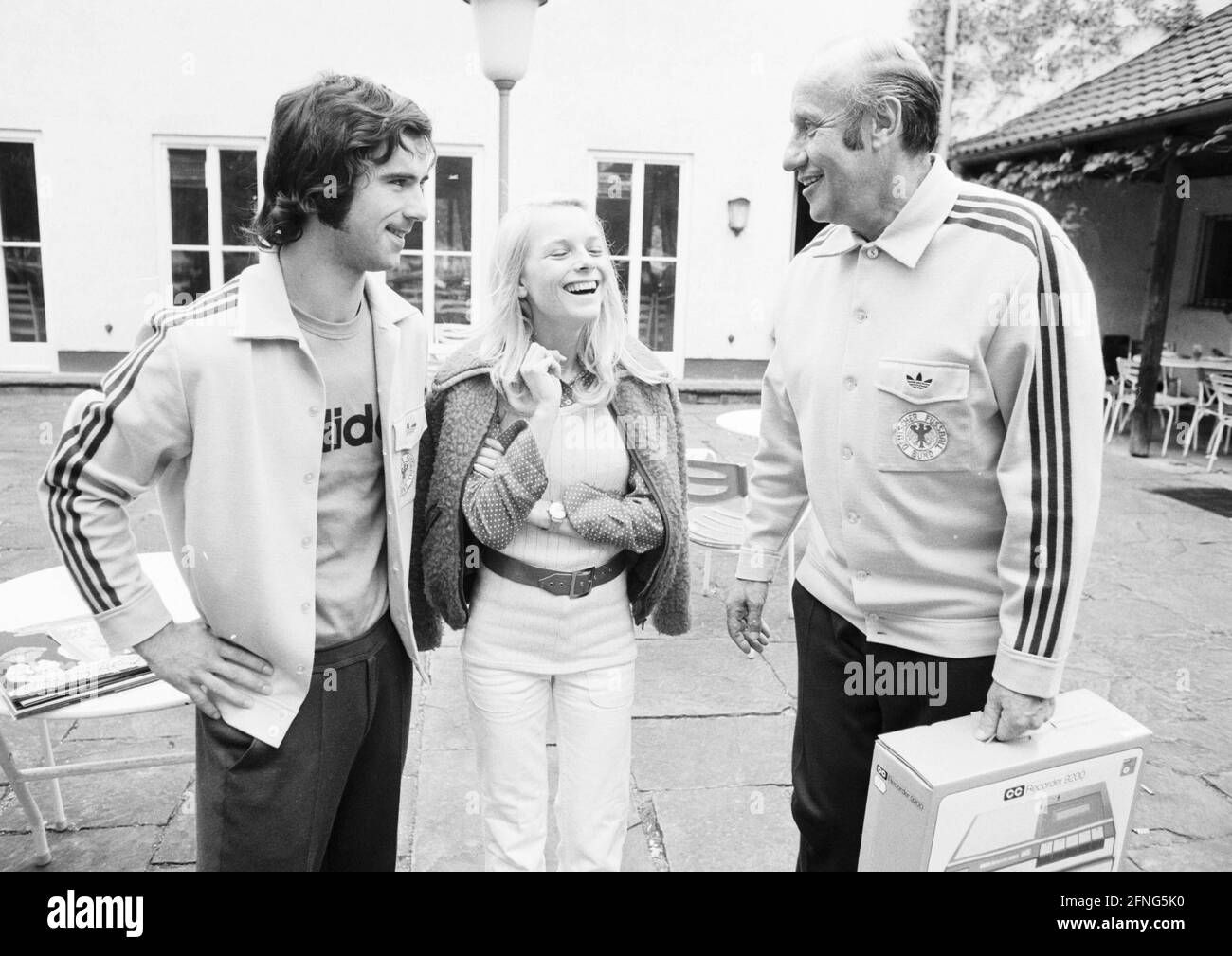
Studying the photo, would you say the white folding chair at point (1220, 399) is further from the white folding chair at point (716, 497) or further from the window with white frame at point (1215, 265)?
the white folding chair at point (716, 497)

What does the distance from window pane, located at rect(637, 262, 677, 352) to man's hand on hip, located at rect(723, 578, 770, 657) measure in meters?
9.23

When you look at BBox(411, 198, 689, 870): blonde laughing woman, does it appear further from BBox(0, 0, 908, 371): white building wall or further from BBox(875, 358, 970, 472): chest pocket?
BBox(0, 0, 908, 371): white building wall

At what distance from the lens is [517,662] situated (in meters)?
2.05

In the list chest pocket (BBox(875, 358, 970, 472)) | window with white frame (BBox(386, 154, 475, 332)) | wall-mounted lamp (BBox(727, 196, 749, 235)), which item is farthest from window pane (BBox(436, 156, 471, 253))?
chest pocket (BBox(875, 358, 970, 472))

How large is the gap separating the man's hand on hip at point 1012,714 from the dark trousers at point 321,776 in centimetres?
108

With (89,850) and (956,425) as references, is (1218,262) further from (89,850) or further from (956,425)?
(89,850)

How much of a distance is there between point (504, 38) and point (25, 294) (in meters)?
7.98

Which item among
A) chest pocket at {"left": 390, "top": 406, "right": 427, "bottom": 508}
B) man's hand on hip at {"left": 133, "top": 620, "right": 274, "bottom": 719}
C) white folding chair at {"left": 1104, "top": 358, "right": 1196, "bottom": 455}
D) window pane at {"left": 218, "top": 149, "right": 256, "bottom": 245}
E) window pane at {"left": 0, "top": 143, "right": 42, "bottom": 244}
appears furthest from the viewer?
window pane at {"left": 218, "top": 149, "right": 256, "bottom": 245}

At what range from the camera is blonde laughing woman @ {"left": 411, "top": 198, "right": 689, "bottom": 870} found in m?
2.05

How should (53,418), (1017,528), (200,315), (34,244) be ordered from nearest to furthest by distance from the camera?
(200,315) < (1017,528) < (53,418) < (34,244)

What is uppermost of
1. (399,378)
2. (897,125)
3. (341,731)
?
(897,125)
